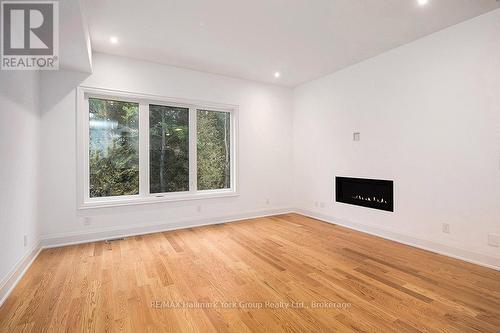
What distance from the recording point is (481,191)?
9.23 feet

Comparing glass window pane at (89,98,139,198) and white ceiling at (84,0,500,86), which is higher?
white ceiling at (84,0,500,86)

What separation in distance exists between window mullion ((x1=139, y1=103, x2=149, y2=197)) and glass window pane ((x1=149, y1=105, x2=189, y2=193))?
0.23 feet

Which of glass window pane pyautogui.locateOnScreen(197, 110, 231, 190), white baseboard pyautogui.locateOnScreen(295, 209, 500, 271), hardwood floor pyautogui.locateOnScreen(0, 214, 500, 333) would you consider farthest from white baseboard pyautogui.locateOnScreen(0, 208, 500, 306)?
glass window pane pyautogui.locateOnScreen(197, 110, 231, 190)

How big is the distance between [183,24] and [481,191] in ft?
13.1

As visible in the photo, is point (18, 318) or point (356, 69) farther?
point (356, 69)

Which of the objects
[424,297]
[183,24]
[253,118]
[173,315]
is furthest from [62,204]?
[424,297]

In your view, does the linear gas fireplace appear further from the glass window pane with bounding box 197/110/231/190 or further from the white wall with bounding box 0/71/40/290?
the white wall with bounding box 0/71/40/290

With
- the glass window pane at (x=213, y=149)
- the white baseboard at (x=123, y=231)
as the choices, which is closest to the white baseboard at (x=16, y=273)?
the white baseboard at (x=123, y=231)

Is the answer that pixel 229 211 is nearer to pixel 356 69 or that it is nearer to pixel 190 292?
pixel 190 292

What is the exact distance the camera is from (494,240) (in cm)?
271

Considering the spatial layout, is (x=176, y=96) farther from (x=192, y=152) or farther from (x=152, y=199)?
(x=152, y=199)

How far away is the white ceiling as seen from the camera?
260 cm

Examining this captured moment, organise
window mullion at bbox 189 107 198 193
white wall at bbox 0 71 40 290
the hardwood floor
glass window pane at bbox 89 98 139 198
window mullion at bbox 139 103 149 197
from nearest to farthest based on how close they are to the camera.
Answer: the hardwood floor
white wall at bbox 0 71 40 290
glass window pane at bbox 89 98 139 198
window mullion at bbox 139 103 149 197
window mullion at bbox 189 107 198 193

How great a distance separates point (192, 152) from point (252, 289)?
2914 mm
